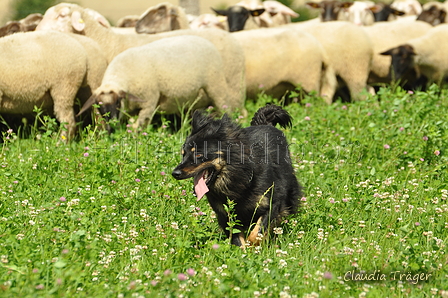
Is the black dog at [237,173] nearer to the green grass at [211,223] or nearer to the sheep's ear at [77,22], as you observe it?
the green grass at [211,223]

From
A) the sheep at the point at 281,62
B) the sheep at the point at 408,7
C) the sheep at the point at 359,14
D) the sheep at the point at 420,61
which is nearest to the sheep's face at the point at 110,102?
the sheep at the point at 281,62

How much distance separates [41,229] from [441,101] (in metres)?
6.52

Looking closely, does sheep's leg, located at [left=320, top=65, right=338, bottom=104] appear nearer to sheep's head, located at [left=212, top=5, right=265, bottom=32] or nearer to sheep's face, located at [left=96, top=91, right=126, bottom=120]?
sheep's head, located at [left=212, top=5, right=265, bottom=32]

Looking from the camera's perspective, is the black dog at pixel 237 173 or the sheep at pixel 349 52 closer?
the black dog at pixel 237 173

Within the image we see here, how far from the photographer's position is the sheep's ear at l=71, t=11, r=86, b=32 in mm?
9477

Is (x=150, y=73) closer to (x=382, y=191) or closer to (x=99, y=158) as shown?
(x=99, y=158)

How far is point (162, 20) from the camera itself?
1187 cm

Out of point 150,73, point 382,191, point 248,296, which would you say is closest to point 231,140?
point 248,296

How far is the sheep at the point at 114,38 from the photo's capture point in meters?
9.48

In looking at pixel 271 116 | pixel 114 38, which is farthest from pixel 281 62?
pixel 271 116

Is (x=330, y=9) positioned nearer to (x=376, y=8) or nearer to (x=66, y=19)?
(x=376, y=8)

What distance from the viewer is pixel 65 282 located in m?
2.92

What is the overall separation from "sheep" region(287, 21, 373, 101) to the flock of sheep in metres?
0.02

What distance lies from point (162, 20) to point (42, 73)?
15.2 ft
